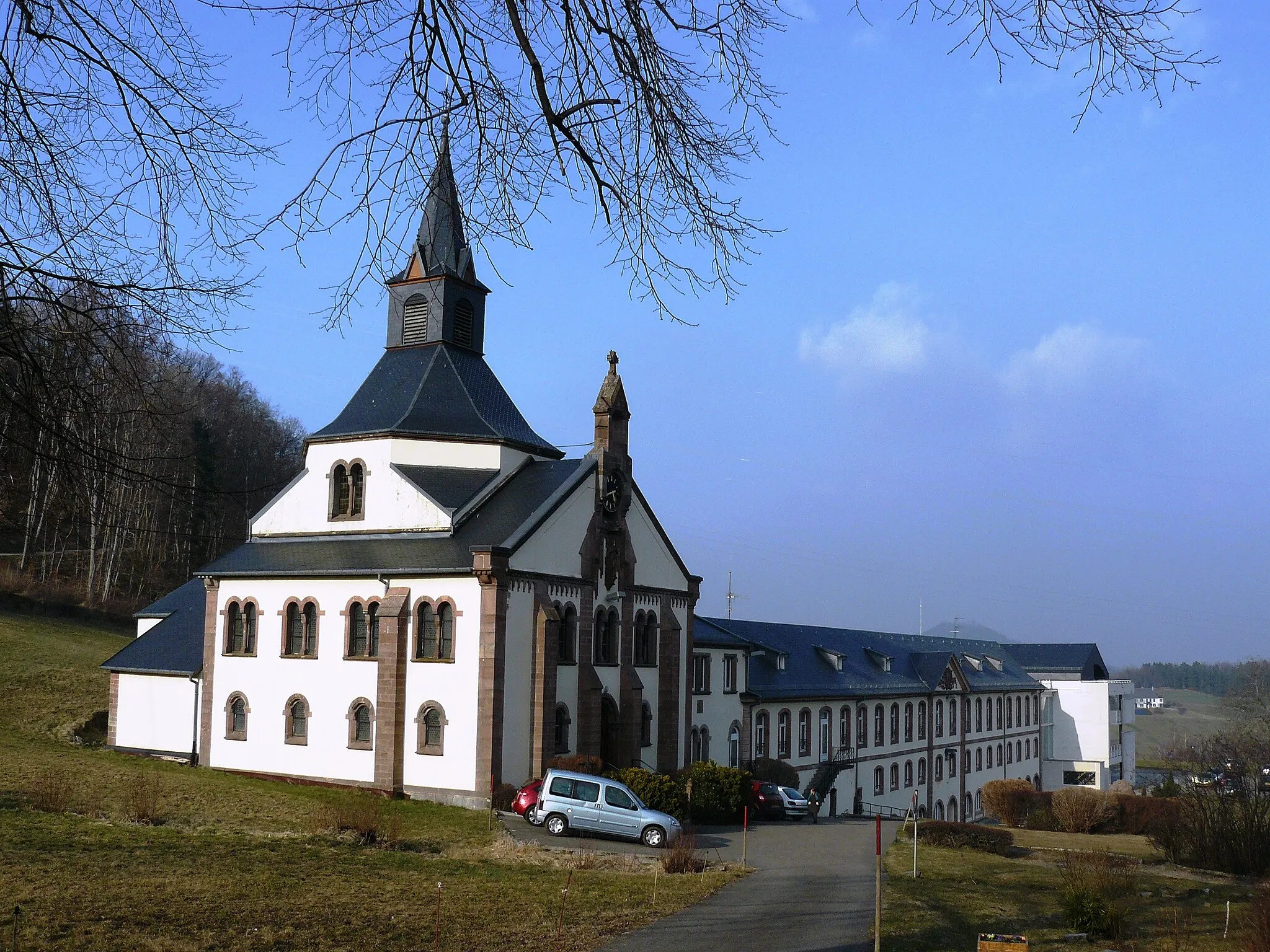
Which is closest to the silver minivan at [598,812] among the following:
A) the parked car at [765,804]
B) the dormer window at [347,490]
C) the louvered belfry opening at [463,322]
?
the parked car at [765,804]

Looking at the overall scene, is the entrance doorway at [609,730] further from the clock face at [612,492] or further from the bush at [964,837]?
the bush at [964,837]

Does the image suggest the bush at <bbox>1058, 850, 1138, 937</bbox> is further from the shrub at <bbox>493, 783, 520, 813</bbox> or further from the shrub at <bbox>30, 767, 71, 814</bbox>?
the shrub at <bbox>30, 767, 71, 814</bbox>

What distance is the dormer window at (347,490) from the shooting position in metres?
34.8

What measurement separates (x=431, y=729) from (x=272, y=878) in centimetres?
1318

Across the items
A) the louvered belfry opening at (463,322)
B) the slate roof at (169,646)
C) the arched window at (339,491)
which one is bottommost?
the slate roof at (169,646)

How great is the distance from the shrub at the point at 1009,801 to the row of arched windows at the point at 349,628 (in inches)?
1210

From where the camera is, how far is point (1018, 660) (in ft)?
286

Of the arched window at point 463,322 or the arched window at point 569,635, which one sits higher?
the arched window at point 463,322

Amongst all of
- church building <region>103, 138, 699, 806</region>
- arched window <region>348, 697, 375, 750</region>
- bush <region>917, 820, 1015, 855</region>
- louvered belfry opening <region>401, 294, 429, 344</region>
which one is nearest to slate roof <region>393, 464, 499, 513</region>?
church building <region>103, 138, 699, 806</region>

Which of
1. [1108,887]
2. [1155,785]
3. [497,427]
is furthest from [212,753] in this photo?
[1155,785]

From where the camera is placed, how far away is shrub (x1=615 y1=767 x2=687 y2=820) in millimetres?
29172

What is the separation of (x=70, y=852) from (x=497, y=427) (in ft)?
65.6

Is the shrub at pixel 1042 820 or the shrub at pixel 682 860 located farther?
the shrub at pixel 1042 820

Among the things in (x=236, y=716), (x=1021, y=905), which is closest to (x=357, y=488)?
(x=236, y=716)
